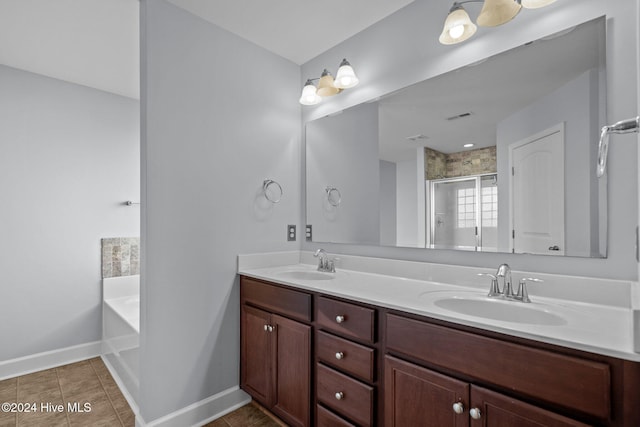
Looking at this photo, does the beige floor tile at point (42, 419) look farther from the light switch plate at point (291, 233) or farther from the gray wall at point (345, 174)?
the gray wall at point (345, 174)

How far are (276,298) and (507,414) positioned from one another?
1166 mm

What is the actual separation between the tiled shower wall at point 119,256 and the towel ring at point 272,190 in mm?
1585

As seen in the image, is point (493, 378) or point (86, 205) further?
point (86, 205)

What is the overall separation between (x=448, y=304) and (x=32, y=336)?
10.3 feet

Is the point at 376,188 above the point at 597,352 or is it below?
above

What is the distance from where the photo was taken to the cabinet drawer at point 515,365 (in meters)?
0.79

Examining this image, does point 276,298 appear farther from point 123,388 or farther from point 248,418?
point 123,388

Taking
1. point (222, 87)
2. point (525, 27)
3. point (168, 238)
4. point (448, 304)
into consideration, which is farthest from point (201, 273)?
point (525, 27)

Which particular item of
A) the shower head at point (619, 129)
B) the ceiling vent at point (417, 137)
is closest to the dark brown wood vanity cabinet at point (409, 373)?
the shower head at point (619, 129)

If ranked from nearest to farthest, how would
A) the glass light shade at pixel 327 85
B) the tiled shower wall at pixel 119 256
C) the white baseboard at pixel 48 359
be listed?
the glass light shade at pixel 327 85 → the white baseboard at pixel 48 359 → the tiled shower wall at pixel 119 256

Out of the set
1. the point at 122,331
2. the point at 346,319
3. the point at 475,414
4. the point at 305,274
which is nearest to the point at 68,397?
the point at 122,331

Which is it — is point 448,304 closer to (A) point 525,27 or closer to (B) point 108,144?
(A) point 525,27

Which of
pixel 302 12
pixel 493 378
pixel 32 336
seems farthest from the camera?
pixel 32 336

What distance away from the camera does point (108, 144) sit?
2873 millimetres
